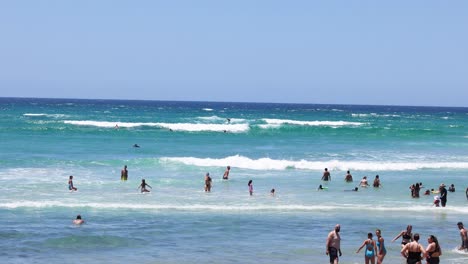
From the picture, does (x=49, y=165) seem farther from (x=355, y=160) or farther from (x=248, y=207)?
(x=355, y=160)

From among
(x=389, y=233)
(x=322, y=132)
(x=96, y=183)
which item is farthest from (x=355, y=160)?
(x=322, y=132)

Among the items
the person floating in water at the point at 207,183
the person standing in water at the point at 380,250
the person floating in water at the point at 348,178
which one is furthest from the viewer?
the person floating in water at the point at 348,178

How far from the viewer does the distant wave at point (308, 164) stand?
125 ft

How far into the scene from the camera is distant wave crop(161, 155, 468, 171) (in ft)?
125

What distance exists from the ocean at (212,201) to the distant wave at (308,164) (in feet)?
0.21

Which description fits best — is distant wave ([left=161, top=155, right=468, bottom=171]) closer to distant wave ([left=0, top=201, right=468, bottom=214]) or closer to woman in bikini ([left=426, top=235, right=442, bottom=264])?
distant wave ([left=0, top=201, right=468, bottom=214])

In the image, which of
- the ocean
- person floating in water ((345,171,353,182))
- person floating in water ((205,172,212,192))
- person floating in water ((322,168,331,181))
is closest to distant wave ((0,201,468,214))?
the ocean

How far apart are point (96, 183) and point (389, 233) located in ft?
46.5

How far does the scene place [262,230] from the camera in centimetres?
2078

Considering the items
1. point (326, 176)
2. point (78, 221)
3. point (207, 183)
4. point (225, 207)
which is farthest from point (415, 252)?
point (326, 176)

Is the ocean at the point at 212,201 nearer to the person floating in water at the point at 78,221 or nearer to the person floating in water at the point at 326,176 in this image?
the person floating in water at the point at 78,221

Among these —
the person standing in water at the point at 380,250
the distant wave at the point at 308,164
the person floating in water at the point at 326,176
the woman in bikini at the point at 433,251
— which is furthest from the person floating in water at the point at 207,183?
the woman in bikini at the point at 433,251

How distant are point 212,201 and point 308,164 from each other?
13.5m

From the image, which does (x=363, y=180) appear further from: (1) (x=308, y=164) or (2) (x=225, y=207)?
(2) (x=225, y=207)
